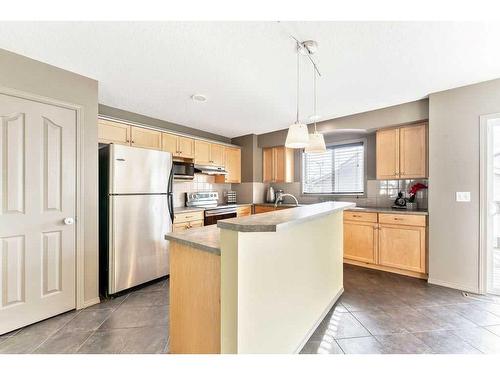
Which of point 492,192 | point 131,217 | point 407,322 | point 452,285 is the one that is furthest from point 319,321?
point 492,192

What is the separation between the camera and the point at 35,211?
2031mm

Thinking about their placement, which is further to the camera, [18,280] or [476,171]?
[476,171]

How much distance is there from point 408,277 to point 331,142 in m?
2.57

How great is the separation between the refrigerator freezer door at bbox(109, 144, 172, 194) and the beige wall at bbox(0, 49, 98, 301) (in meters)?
0.21

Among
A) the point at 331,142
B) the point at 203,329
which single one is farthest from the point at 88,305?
the point at 331,142

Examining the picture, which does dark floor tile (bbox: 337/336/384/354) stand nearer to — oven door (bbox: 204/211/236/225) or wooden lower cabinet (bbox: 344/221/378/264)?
wooden lower cabinet (bbox: 344/221/378/264)

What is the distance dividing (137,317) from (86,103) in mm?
2249

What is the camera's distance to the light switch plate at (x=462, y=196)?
264 centimetres

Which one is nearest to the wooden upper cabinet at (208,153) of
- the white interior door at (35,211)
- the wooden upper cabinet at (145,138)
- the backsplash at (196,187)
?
the backsplash at (196,187)

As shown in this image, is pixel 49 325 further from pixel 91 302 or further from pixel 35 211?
pixel 35 211

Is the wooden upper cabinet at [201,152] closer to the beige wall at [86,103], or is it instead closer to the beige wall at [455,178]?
the beige wall at [86,103]

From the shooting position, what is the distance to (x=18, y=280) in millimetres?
1940
